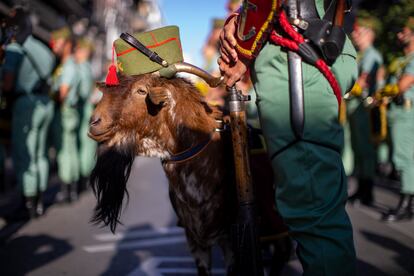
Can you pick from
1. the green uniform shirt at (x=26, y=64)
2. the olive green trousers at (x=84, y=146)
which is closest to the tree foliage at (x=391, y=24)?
the green uniform shirt at (x=26, y=64)

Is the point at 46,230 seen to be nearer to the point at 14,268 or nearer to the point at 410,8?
the point at 14,268

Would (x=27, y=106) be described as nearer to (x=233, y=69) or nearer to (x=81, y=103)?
(x=81, y=103)

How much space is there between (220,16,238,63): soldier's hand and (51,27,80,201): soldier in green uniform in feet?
15.9

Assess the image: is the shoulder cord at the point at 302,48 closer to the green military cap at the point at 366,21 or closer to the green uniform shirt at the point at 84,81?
the green military cap at the point at 366,21

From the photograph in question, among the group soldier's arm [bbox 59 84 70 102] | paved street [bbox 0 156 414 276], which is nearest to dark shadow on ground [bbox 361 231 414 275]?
paved street [bbox 0 156 414 276]

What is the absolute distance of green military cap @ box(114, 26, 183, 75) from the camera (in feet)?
7.46

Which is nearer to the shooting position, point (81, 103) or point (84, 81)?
point (84, 81)

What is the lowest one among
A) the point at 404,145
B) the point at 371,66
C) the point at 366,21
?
the point at 404,145

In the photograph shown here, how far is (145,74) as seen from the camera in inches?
91.7

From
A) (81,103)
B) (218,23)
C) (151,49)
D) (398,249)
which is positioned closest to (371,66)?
(218,23)

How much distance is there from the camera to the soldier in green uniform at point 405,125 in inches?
187

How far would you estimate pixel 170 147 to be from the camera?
2.44 metres

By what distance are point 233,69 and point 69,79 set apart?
5.01m

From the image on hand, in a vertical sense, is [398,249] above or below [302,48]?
below
